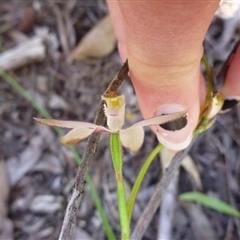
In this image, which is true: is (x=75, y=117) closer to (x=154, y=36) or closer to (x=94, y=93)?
(x=94, y=93)

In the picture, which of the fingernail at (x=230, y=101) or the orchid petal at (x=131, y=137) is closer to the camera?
the orchid petal at (x=131, y=137)

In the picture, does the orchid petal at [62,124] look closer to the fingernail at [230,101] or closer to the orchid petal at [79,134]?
the orchid petal at [79,134]

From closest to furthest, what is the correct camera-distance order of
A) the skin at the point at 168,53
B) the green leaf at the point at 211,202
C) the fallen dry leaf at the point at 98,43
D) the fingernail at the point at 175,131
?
the skin at the point at 168,53, the fingernail at the point at 175,131, the green leaf at the point at 211,202, the fallen dry leaf at the point at 98,43

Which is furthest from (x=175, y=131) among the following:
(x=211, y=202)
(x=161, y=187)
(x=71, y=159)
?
(x=71, y=159)

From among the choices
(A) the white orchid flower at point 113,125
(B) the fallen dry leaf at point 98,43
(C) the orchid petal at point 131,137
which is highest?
(A) the white orchid flower at point 113,125

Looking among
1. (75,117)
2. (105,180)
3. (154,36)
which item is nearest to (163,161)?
(105,180)

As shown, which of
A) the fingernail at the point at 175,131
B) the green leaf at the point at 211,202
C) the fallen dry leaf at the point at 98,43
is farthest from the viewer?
the fallen dry leaf at the point at 98,43

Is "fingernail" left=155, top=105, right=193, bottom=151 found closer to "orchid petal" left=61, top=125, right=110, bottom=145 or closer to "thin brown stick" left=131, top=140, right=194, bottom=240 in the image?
"thin brown stick" left=131, top=140, right=194, bottom=240

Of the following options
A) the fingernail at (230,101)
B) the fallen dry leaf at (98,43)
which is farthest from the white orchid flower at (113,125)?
the fallen dry leaf at (98,43)

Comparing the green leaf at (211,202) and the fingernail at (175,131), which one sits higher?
the fingernail at (175,131)
